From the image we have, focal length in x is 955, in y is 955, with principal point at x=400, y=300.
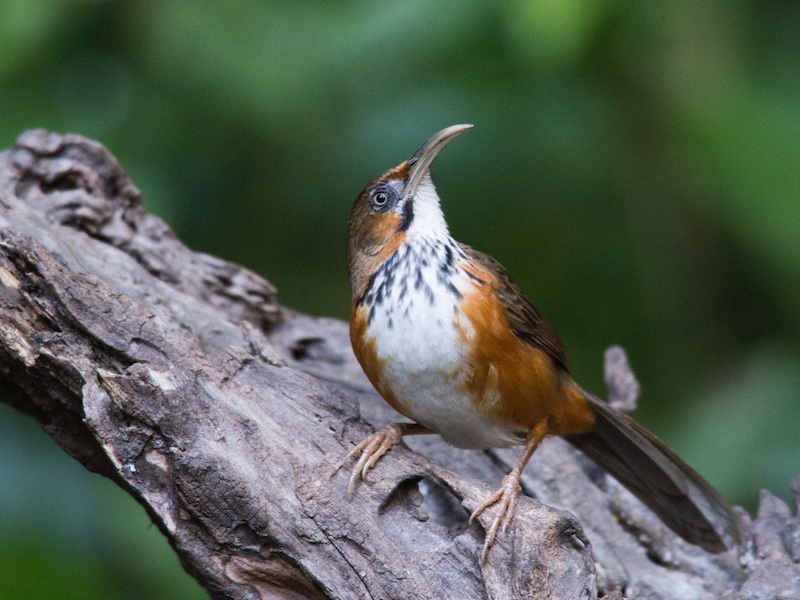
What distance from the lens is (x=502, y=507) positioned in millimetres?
3604

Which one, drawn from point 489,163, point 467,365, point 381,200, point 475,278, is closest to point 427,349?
point 467,365

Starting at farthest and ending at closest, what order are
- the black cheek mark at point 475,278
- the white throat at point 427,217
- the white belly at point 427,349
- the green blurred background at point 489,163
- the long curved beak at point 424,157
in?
the green blurred background at point 489,163 → the long curved beak at point 424,157 → the white throat at point 427,217 → the black cheek mark at point 475,278 → the white belly at point 427,349

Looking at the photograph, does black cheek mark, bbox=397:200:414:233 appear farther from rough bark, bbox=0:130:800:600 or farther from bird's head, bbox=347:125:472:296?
rough bark, bbox=0:130:800:600

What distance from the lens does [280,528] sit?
3.47 meters

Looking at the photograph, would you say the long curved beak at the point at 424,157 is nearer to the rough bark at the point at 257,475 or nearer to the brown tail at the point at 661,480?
the rough bark at the point at 257,475

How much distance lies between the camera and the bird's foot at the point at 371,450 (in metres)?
3.65

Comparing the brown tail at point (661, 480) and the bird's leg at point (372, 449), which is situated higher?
the brown tail at point (661, 480)

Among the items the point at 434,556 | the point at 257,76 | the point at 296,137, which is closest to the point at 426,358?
the point at 434,556

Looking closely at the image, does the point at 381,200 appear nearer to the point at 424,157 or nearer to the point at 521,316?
the point at 424,157

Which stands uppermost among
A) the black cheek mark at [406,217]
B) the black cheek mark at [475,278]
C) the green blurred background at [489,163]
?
the green blurred background at [489,163]

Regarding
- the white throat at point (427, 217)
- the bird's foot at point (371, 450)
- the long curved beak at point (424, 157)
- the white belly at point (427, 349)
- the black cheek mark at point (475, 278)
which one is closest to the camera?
the bird's foot at point (371, 450)

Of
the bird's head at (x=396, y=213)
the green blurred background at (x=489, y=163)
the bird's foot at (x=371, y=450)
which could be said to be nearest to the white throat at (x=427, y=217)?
the bird's head at (x=396, y=213)

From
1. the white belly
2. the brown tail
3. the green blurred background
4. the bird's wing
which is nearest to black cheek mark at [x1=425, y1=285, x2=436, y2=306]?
the white belly

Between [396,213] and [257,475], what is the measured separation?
1547 millimetres
